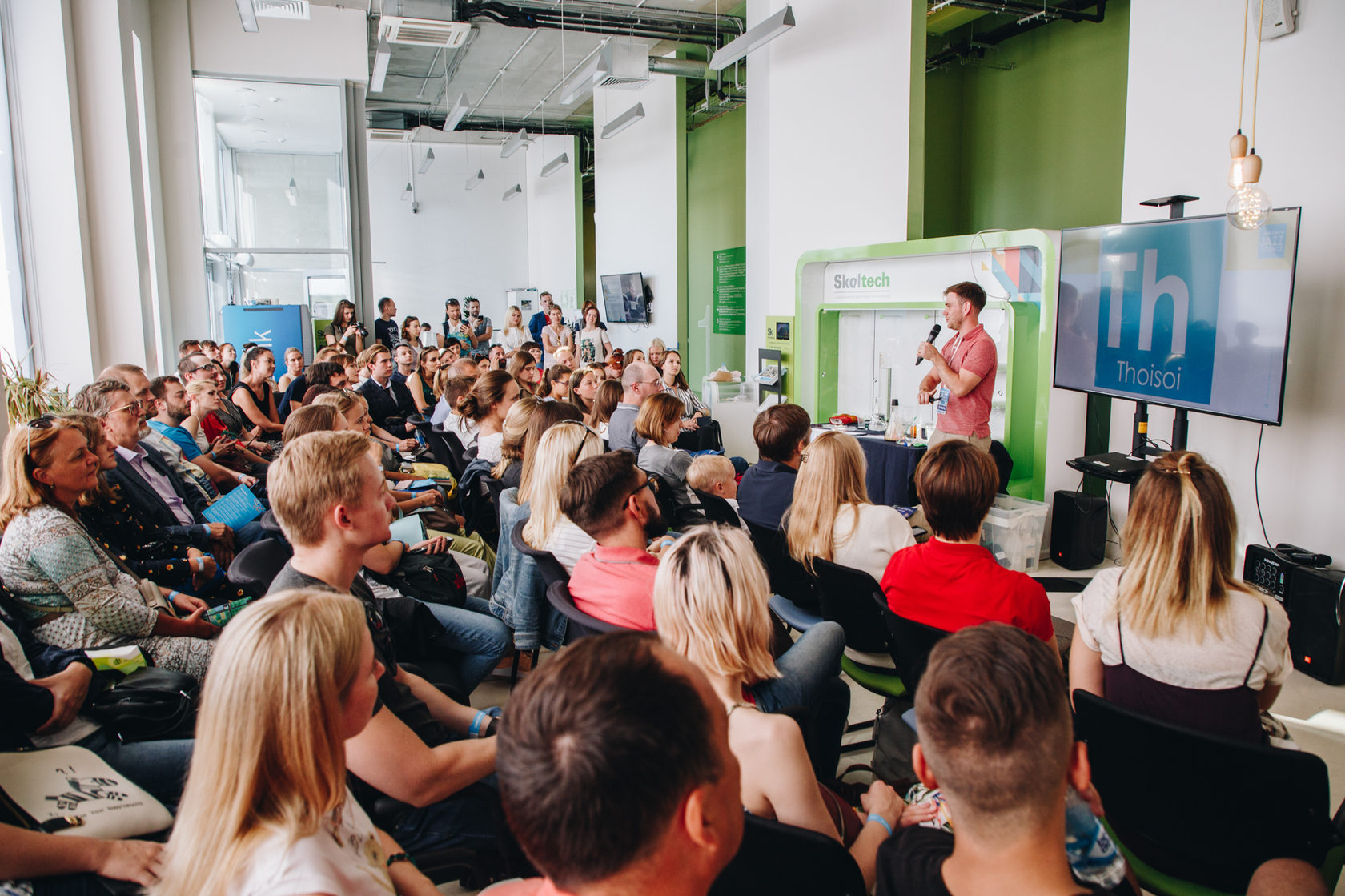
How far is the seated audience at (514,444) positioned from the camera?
13.3ft

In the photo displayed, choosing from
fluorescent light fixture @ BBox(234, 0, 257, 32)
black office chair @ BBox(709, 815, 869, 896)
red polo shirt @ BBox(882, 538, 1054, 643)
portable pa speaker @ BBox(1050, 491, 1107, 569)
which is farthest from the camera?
fluorescent light fixture @ BBox(234, 0, 257, 32)

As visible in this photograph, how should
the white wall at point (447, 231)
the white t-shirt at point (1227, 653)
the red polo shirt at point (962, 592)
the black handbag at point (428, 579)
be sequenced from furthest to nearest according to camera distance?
the white wall at point (447, 231) → the black handbag at point (428, 579) → the red polo shirt at point (962, 592) → the white t-shirt at point (1227, 653)

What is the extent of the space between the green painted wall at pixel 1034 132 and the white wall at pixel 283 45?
6450 millimetres

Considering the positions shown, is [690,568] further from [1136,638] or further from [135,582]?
[135,582]

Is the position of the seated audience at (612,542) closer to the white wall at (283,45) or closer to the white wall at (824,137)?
the white wall at (824,137)

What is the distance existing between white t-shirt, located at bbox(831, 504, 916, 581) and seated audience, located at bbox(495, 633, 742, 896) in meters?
2.00

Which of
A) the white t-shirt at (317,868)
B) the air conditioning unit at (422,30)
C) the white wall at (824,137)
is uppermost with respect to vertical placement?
the air conditioning unit at (422,30)

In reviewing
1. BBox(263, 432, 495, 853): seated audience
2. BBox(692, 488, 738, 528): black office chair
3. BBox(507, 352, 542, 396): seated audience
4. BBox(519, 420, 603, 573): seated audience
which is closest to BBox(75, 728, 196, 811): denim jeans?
BBox(263, 432, 495, 853): seated audience

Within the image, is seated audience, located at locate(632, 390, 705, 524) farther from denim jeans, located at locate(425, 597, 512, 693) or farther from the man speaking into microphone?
the man speaking into microphone

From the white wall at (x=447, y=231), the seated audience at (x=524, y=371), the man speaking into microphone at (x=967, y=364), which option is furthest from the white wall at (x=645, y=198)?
the man speaking into microphone at (x=967, y=364)

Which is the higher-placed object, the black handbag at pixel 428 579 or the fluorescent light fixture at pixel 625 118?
the fluorescent light fixture at pixel 625 118

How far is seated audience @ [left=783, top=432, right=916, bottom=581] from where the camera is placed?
2.79 meters

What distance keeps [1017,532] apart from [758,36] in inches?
171

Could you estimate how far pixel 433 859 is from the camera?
1721 millimetres
